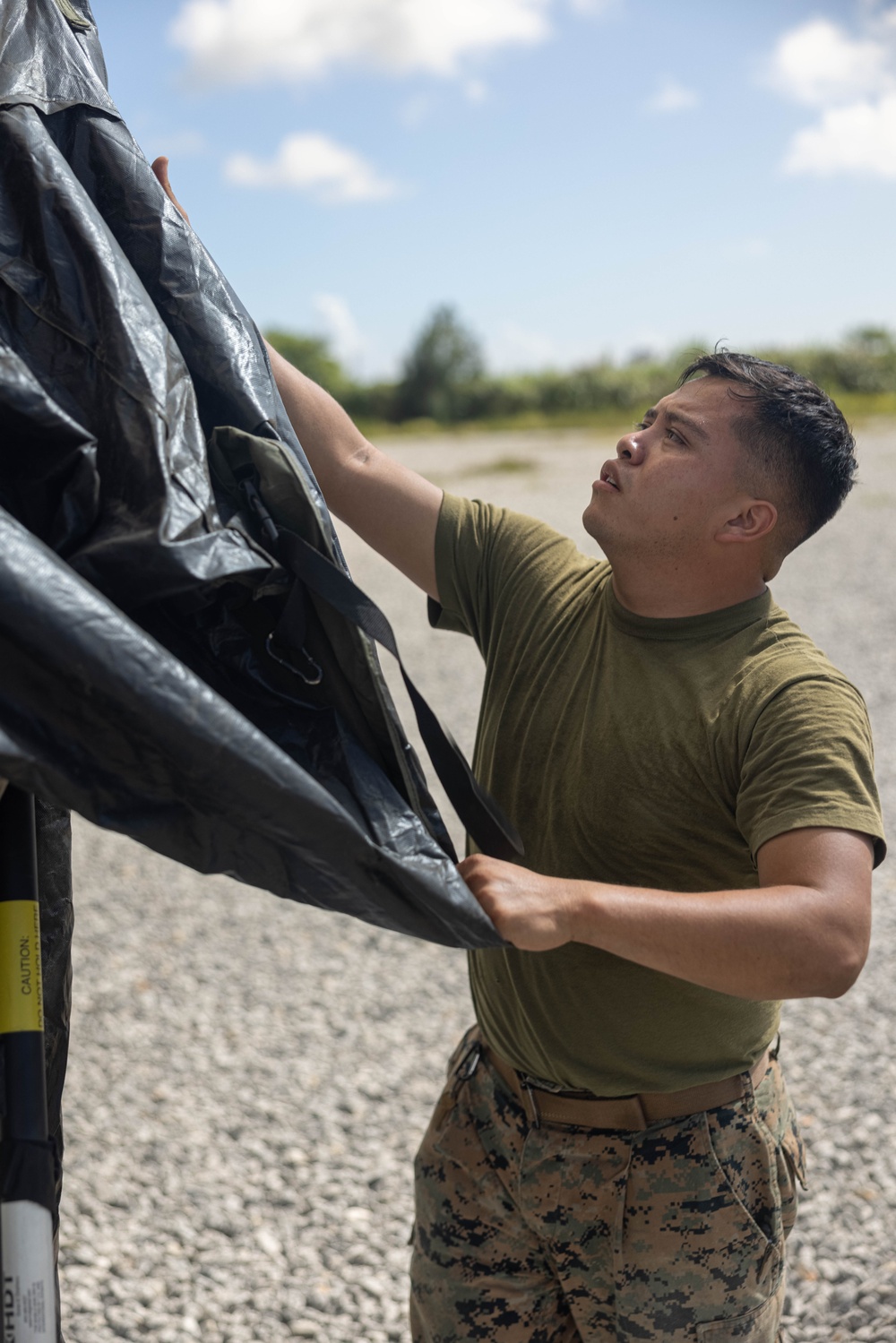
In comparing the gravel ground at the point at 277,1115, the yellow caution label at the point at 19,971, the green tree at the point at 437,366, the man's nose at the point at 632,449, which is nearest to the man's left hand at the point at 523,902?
the yellow caution label at the point at 19,971

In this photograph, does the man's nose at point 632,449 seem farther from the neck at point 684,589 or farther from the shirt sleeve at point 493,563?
the shirt sleeve at point 493,563

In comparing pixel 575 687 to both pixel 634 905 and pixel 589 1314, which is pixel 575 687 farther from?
pixel 589 1314

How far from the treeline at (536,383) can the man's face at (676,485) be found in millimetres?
30519

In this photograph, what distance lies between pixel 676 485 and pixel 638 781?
0.48 metres

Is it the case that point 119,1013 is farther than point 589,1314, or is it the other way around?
point 119,1013

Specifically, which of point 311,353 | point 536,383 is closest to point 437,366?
point 536,383

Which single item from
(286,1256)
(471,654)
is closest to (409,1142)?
(286,1256)

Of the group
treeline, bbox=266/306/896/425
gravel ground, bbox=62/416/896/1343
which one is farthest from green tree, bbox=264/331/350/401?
gravel ground, bbox=62/416/896/1343

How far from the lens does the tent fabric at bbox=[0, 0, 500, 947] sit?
122cm

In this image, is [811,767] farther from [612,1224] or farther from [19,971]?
[19,971]

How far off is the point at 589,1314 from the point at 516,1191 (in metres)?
0.27

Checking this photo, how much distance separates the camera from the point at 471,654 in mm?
10109

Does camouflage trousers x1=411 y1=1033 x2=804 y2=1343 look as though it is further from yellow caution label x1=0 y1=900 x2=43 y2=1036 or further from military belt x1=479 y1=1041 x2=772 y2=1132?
yellow caution label x1=0 y1=900 x2=43 y2=1036

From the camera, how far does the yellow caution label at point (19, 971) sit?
1.32 m
